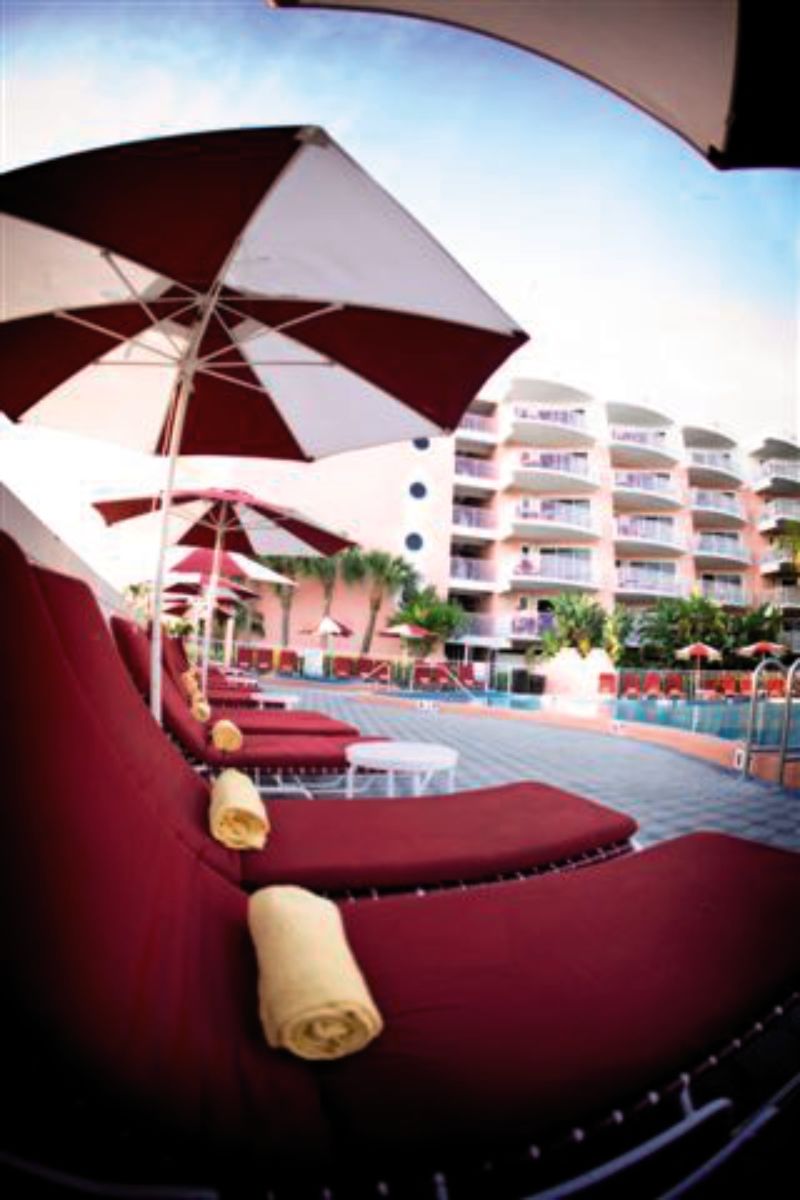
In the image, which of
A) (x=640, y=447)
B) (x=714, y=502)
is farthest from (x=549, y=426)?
(x=714, y=502)

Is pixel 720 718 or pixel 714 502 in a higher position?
pixel 714 502

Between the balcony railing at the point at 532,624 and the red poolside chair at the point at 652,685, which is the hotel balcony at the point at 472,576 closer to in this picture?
Result: the balcony railing at the point at 532,624

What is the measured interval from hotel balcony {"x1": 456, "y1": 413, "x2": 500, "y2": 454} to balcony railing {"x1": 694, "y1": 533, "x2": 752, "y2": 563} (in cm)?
1361

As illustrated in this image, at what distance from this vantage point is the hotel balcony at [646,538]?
1194 inches

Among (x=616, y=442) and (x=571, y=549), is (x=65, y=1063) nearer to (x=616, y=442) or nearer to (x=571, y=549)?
(x=571, y=549)

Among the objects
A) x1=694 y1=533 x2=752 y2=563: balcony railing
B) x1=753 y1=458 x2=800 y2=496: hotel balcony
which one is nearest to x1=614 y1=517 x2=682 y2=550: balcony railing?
x1=694 y1=533 x2=752 y2=563: balcony railing

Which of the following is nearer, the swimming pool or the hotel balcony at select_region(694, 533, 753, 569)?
the swimming pool

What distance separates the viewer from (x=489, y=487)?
29703 mm

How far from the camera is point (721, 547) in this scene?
3244 centimetres

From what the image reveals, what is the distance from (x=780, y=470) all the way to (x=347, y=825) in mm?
39994

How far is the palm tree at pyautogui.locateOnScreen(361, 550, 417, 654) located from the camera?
26.2 metres

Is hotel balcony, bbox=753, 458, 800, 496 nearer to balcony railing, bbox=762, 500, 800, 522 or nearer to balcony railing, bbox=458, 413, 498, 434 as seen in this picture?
balcony railing, bbox=762, 500, 800, 522

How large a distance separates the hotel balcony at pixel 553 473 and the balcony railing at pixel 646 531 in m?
2.77

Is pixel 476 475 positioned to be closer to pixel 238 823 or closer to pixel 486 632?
pixel 486 632
